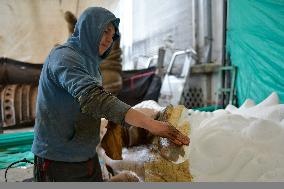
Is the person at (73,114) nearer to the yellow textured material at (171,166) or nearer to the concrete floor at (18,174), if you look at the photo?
the yellow textured material at (171,166)

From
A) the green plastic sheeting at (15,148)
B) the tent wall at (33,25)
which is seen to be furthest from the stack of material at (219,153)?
the tent wall at (33,25)

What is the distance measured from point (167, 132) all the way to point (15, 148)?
6.85 ft

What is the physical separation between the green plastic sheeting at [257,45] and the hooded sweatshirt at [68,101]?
98.0 inches

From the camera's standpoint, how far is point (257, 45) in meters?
3.54

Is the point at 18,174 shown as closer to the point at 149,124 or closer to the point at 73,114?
the point at 73,114

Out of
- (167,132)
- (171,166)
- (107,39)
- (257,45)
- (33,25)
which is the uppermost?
(33,25)

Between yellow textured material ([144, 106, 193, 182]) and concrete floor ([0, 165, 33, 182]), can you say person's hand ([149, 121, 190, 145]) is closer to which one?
yellow textured material ([144, 106, 193, 182])

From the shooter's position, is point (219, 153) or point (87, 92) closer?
point (87, 92)

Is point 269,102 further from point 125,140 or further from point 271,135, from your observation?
point 125,140

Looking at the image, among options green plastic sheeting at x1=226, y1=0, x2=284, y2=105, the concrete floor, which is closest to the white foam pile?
the concrete floor

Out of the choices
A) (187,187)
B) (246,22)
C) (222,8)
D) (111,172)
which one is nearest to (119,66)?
(111,172)

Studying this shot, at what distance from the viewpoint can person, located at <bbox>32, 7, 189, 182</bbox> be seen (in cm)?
109

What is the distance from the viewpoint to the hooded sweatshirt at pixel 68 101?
44.1 inches

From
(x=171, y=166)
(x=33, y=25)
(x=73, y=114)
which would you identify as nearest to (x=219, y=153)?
(x=171, y=166)
